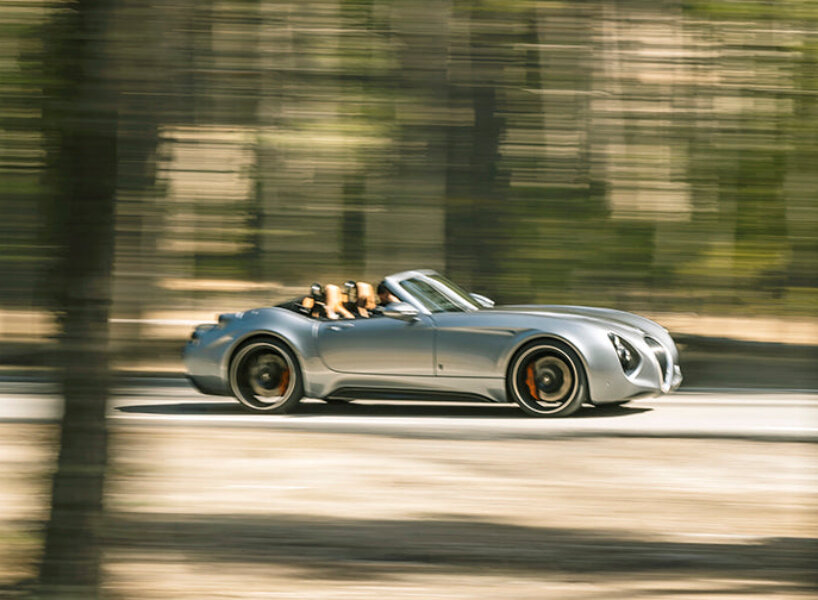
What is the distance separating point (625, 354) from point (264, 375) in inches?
124

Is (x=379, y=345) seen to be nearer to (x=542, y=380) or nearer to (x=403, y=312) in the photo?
(x=403, y=312)

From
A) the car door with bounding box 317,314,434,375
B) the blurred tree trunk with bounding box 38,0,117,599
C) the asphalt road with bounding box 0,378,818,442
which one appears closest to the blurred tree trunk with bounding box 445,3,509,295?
the blurred tree trunk with bounding box 38,0,117,599

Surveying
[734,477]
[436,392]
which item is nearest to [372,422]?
[436,392]

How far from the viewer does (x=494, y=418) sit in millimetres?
10406

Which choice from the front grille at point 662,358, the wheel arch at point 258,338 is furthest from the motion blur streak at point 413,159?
the wheel arch at point 258,338

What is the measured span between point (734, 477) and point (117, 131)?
4.92m

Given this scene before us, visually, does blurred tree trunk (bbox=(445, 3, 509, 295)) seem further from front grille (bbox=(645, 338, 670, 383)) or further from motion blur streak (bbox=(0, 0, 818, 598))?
front grille (bbox=(645, 338, 670, 383))

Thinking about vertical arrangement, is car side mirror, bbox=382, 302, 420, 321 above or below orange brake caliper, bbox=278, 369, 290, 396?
above

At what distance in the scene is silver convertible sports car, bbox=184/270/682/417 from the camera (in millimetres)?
10133

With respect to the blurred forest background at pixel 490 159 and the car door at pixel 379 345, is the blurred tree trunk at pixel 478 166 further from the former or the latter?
the car door at pixel 379 345

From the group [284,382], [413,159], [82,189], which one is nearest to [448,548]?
[82,189]

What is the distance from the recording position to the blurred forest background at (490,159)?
353cm

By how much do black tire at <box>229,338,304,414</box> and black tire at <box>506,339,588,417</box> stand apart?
195 centimetres

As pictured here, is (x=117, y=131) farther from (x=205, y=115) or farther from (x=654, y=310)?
(x=654, y=310)
